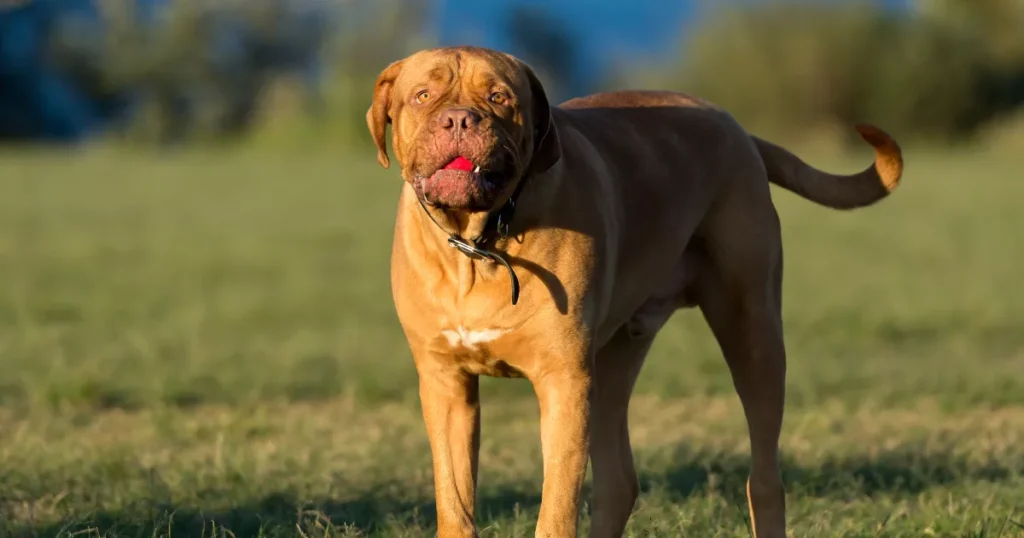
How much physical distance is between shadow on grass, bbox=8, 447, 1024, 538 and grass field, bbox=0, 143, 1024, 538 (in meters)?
0.02

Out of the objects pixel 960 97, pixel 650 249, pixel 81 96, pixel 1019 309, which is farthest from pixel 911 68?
pixel 81 96

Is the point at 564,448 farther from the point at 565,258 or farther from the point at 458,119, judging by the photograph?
the point at 458,119

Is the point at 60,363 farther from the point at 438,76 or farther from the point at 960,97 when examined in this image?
the point at 960,97

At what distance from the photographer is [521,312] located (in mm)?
4512

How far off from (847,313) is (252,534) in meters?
9.27

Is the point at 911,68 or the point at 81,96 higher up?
the point at 911,68

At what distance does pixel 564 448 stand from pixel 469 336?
1.43 ft

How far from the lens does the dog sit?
14.5 ft

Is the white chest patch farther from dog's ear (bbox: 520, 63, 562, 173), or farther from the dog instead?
dog's ear (bbox: 520, 63, 562, 173)

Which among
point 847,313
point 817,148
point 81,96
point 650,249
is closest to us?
point 650,249

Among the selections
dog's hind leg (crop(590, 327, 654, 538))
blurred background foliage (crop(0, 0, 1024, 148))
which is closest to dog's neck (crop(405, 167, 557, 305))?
dog's hind leg (crop(590, 327, 654, 538))

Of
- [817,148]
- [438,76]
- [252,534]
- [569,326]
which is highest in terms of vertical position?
[438,76]

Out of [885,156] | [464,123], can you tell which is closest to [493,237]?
[464,123]

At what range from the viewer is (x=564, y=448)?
14.7 ft
